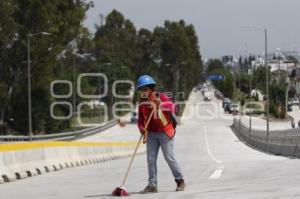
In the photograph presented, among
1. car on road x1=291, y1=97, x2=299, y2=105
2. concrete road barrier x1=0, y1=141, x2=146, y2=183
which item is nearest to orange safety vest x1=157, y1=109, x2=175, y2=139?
concrete road barrier x1=0, y1=141, x2=146, y2=183

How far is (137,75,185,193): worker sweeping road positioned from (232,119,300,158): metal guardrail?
1948 cm

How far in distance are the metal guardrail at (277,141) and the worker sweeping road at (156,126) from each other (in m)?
19.5

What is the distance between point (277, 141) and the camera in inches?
1868

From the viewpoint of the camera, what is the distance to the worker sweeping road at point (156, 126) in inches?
460

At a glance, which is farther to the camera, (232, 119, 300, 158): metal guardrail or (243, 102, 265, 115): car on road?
(243, 102, 265, 115): car on road

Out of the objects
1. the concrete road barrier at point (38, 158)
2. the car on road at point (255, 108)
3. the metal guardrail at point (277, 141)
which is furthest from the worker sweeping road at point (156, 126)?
the car on road at point (255, 108)

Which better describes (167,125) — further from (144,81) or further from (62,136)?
(62,136)

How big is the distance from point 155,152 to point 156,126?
0.43 m

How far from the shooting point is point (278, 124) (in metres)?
112

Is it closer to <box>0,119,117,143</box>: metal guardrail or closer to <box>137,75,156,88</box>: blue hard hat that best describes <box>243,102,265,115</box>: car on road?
<box>0,119,117,143</box>: metal guardrail

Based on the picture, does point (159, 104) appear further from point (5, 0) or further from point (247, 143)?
point (247, 143)

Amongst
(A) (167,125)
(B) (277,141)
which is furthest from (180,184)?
(B) (277,141)

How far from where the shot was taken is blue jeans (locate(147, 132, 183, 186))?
1186 cm

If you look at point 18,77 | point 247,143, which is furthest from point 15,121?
point 247,143
